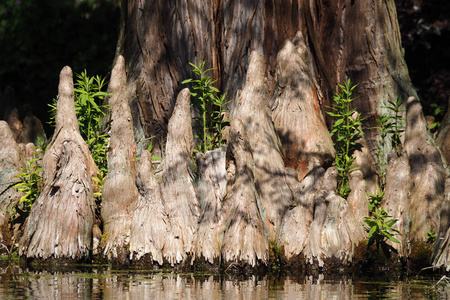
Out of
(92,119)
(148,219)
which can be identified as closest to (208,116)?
(92,119)

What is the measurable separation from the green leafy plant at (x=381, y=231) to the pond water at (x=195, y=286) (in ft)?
2.22

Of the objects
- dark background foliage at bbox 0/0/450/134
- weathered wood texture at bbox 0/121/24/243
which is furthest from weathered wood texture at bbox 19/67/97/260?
dark background foliage at bbox 0/0/450/134

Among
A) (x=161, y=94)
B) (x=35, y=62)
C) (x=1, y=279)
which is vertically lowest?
(x=1, y=279)

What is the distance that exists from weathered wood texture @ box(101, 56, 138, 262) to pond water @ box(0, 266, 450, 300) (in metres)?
0.57

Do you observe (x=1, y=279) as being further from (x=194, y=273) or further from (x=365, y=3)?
(x=365, y=3)

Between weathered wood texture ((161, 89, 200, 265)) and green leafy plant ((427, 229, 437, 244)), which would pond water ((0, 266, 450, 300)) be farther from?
green leafy plant ((427, 229, 437, 244))

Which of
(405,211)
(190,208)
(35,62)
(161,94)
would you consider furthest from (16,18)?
(405,211)

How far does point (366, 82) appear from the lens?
33.0 feet

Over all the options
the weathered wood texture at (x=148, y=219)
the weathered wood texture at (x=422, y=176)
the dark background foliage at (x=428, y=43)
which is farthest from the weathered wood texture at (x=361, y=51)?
the dark background foliage at (x=428, y=43)

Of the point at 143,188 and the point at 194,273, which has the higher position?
the point at 143,188

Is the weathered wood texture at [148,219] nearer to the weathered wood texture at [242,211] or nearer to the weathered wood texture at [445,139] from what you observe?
the weathered wood texture at [242,211]

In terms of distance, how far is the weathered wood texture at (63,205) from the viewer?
7.93 metres

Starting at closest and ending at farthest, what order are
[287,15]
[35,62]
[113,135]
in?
1. [113,135]
2. [287,15]
3. [35,62]

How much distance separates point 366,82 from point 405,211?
253 centimetres
